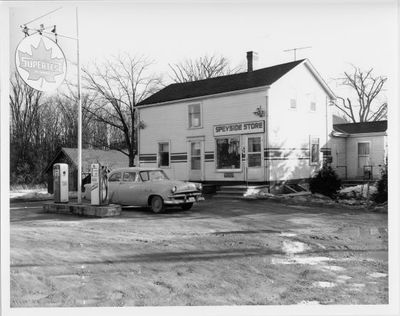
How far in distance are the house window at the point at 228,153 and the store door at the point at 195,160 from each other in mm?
751

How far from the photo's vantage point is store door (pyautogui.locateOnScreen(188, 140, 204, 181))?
16.9 meters

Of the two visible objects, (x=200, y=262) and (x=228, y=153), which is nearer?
(x=200, y=262)

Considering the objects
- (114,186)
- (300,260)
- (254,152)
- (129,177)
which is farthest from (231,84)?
(300,260)

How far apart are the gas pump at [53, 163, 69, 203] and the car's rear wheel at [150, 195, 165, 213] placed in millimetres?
2267

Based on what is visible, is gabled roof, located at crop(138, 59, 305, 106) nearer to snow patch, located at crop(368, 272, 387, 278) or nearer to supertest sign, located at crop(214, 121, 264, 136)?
supertest sign, located at crop(214, 121, 264, 136)

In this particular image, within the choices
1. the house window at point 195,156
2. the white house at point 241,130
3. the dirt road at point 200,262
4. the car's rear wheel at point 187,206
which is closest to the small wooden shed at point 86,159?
the dirt road at point 200,262

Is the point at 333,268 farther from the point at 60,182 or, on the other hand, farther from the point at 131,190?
the point at 60,182

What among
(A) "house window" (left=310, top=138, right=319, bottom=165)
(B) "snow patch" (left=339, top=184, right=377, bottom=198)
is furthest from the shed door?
(A) "house window" (left=310, top=138, right=319, bottom=165)

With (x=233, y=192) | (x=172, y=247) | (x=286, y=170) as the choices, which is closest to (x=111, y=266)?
(x=172, y=247)

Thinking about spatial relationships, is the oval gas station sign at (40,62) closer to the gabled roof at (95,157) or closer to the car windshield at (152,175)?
the gabled roof at (95,157)

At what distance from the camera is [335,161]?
580 inches

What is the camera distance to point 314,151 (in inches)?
602

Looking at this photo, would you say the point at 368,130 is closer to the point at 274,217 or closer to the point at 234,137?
the point at 274,217

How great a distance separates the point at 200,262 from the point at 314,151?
9.41 m
